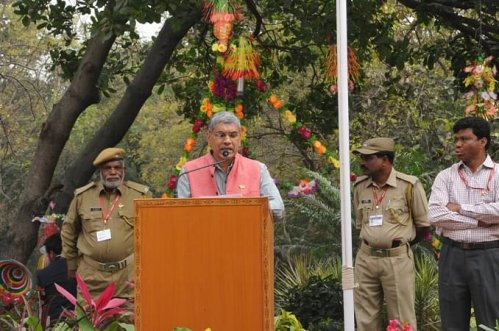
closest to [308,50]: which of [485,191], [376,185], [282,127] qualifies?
[376,185]

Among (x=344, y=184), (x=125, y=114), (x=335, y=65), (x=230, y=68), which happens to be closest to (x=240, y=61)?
(x=230, y=68)

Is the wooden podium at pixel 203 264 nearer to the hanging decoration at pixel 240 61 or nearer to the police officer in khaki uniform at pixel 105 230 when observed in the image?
the police officer in khaki uniform at pixel 105 230

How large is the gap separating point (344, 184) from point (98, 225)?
9.36 ft

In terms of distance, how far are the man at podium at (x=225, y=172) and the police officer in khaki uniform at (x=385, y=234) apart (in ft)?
6.69

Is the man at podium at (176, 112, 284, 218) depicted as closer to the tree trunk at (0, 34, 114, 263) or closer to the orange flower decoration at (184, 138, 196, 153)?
the orange flower decoration at (184, 138, 196, 153)

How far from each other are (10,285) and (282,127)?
15046 millimetres

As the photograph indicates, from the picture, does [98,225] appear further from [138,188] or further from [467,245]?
[467,245]

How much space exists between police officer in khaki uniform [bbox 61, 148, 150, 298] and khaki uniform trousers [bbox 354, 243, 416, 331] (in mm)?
1768

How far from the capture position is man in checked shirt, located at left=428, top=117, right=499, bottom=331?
6.98 m

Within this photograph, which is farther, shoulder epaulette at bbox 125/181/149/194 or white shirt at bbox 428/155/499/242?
shoulder epaulette at bbox 125/181/149/194

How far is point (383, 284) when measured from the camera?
26.9ft

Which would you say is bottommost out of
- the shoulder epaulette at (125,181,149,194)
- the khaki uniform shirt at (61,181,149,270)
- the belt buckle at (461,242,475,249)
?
the belt buckle at (461,242,475,249)

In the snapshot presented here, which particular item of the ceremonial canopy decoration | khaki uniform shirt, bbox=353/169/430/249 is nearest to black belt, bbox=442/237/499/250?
khaki uniform shirt, bbox=353/169/430/249

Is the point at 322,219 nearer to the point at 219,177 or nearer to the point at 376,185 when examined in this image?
the point at 376,185
